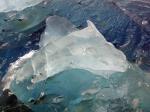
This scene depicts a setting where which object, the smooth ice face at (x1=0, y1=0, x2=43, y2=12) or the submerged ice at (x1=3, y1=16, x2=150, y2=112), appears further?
the smooth ice face at (x1=0, y1=0, x2=43, y2=12)

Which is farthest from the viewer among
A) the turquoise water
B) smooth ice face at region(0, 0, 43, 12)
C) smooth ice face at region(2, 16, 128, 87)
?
smooth ice face at region(0, 0, 43, 12)

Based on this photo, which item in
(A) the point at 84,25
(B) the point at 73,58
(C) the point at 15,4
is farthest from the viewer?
(C) the point at 15,4

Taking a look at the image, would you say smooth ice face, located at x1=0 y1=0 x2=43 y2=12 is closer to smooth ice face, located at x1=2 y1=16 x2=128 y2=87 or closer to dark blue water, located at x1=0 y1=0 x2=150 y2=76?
dark blue water, located at x1=0 y1=0 x2=150 y2=76

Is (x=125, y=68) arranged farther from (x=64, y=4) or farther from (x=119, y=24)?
(x=64, y=4)

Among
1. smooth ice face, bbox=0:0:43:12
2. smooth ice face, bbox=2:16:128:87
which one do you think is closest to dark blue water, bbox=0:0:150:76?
smooth ice face, bbox=0:0:43:12

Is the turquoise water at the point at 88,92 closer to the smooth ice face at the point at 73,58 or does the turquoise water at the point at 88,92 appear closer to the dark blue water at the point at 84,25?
the smooth ice face at the point at 73,58

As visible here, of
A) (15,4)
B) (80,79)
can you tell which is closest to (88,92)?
(80,79)

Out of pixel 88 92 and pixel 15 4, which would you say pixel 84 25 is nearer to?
pixel 15 4

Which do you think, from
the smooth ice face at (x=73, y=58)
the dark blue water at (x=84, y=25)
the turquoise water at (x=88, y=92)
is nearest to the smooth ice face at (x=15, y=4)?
the dark blue water at (x=84, y=25)
